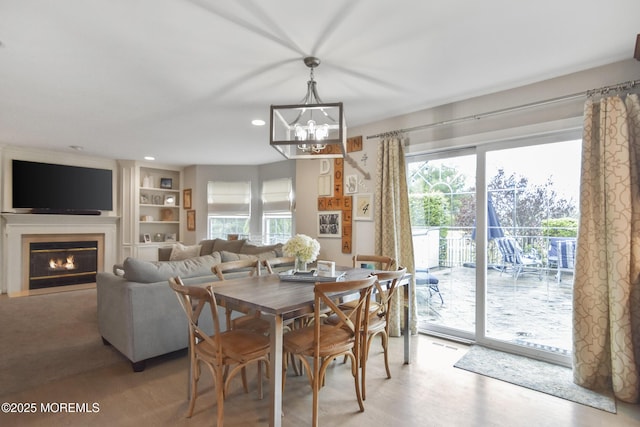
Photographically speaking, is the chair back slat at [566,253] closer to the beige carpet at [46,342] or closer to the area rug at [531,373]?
the area rug at [531,373]

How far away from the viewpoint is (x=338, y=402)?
7.34 ft

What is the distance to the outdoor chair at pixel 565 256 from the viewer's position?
113 inches

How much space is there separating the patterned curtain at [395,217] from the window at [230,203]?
3.97m

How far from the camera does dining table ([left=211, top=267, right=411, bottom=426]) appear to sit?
5.71 feet

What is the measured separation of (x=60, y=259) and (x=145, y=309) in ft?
Answer: 15.9

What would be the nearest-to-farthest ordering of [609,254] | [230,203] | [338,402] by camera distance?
[338,402], [609,254], [230,203]

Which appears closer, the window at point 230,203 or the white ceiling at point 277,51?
the white ceiling at point 277,51

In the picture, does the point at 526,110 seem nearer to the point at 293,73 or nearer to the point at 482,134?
the point at 482,134

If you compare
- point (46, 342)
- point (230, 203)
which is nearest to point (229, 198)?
point (230, 203)

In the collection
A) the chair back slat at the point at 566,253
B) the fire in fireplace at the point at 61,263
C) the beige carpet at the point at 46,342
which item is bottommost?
the beige carpet at the point at 46,342

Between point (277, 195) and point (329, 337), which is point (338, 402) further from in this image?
point (277, 195)

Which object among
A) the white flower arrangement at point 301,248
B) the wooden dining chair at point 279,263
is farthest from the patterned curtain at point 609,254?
the wooden dining chair at point 279,263

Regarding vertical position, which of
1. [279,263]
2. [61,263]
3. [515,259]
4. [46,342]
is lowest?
[46,342]

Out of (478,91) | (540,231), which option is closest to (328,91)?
(478,91)
